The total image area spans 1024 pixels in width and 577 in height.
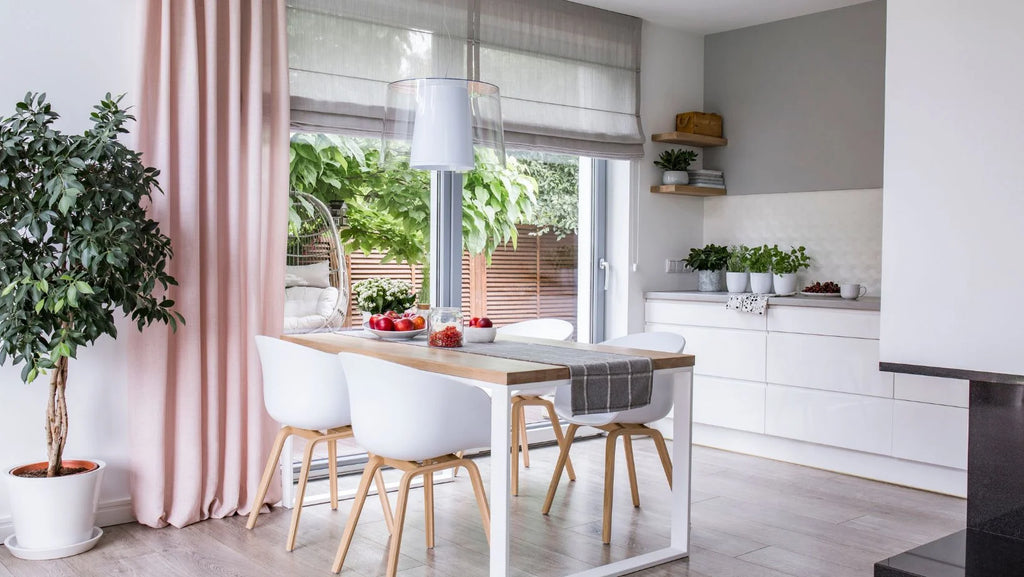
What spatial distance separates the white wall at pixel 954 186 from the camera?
3031 mm

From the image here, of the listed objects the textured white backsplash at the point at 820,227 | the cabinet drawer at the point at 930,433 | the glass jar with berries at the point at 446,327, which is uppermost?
the textured white backsplash at the point at 820,227

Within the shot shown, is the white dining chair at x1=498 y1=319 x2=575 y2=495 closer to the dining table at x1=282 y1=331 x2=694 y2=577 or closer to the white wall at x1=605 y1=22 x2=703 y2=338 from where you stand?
the dining table at x1=282 y1=331 x2=694 y2=577

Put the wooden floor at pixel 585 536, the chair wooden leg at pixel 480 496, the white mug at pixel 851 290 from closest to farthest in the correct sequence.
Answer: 1. the chair wooden leg at pixel 480 496
2. the wooden floor at pixel 585 536
3. the white mug at pixel 851 290

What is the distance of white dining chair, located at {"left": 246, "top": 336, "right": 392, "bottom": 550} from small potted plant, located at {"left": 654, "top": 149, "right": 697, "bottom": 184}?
289 cm

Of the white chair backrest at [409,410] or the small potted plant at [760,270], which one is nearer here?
the white chair backrest at [409,410]

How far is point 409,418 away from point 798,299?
9.01 feet

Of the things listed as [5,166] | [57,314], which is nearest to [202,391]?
[57,314]

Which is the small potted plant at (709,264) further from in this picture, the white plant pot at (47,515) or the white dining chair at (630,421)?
the white plant pot at (47,515)

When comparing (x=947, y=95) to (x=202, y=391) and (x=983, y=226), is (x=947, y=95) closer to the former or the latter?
(x=983, y=226)

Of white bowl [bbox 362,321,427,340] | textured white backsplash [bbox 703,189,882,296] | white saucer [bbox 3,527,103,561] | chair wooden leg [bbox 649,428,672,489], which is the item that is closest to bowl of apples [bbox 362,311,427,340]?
white bowl [bbox 362,321,427,340]

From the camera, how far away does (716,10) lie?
537 centimetres

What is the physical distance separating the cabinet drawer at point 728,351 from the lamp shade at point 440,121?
2.30 metres

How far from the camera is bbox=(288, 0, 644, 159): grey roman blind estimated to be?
4266 mm

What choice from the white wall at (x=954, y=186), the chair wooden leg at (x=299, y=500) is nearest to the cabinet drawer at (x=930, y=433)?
the white wall at (x=954, y=186)
